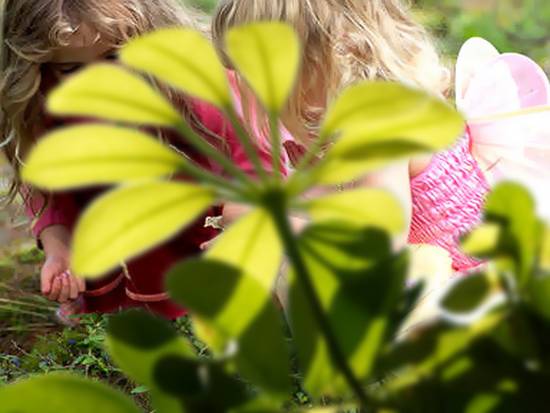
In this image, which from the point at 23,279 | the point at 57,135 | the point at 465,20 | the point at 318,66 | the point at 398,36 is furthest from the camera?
the point at 465,20

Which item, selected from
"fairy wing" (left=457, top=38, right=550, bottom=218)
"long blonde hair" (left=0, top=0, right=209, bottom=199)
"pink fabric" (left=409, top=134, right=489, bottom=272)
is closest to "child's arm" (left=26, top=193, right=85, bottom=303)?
"long blonde hair" (left=0, top=0, right=209, bottom=199)

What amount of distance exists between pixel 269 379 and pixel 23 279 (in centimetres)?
329

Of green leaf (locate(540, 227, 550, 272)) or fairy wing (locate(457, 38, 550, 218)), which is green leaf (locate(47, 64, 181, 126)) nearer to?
green leaf (locate(540, 227, 550, 272))

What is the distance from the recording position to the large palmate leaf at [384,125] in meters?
0.28

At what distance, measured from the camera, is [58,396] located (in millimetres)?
310

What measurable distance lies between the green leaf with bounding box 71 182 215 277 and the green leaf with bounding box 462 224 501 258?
66mm

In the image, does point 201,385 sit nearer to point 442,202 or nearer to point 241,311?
point 241,311

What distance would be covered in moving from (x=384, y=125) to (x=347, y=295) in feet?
0.17

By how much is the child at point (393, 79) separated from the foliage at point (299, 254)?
6.92 feet

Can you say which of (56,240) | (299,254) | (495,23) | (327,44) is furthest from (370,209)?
(495,23)

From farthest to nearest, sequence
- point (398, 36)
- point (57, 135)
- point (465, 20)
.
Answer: point (465, 20), point (398, 36), point (57, 135)

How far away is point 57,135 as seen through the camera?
287 mm

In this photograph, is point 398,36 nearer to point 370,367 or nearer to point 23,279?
point 23,279

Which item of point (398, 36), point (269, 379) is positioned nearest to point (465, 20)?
point (398, 36)
